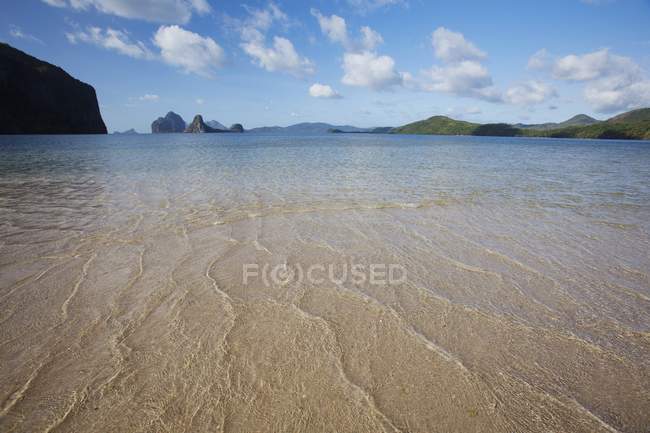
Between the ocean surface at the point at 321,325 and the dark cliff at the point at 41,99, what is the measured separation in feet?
493

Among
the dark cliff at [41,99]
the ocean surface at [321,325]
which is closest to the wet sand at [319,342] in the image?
the ocean surface at [321,325]

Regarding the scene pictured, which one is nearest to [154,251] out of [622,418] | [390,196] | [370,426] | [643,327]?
[370,426]

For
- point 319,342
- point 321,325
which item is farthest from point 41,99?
point 319,342

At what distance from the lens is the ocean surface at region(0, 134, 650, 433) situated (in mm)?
2762

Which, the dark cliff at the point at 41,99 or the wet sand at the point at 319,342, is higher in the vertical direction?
the dark cliff at the point at 41,99

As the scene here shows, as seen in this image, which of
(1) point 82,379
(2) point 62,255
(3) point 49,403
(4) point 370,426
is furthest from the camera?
(2) point 62,255

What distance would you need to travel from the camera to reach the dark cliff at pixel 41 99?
11281 cm

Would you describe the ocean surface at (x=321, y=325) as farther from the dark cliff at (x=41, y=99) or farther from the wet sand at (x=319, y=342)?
the dark cliff at (x=41, y=99)

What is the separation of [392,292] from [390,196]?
8.30 m

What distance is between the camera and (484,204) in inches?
456

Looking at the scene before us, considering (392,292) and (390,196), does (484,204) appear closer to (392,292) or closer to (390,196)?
(390,196)

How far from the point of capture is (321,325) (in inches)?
158

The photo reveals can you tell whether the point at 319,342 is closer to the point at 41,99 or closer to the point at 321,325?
the point at 321,325

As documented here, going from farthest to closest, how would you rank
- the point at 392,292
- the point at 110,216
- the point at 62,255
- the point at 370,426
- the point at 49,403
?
the point at 110,216 → the point at 62,255 → the point at 392,292 → the point at 49,403 → the point at 370,426
